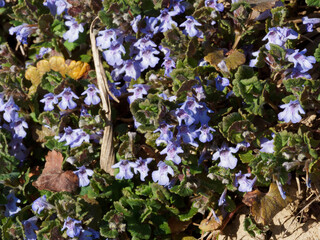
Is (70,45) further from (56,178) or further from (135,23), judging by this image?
(56,178)

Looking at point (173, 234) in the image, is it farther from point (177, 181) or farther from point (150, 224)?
point (177, 181)

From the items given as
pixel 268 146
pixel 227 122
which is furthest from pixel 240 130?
pixel 268 146

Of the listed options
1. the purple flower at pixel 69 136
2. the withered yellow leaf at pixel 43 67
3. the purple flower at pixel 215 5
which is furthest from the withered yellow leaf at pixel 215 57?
the withered yellow leaf at pixel 43 67

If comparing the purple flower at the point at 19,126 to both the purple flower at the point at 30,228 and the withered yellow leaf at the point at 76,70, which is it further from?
the purple flower at the point at 30,228

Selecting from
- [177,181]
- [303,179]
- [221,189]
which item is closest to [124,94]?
[177,181]

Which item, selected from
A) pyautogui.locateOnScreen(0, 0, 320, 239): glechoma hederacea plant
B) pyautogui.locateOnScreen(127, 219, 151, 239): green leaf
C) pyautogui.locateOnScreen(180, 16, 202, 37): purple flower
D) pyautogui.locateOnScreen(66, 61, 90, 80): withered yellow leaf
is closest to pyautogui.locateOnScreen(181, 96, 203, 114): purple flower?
pyautogui.locateOnScreen(0, 0, 320, 239): glechoma hederacea plant

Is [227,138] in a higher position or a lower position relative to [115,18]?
lower
